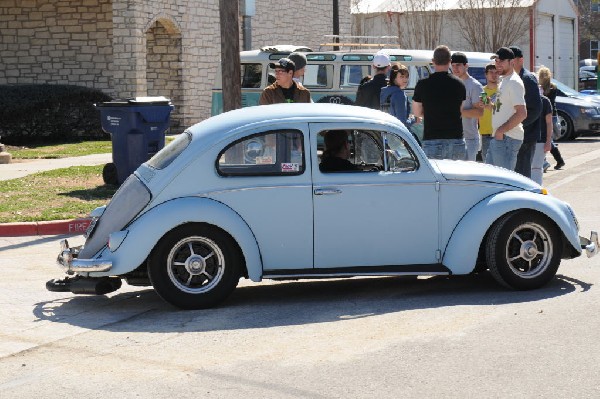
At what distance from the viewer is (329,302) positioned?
840 centimetres

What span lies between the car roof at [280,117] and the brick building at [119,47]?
1783 cm

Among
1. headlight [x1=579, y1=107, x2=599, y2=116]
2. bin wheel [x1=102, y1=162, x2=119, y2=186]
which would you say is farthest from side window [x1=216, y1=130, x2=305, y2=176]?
headlight [x1=579, y1=107, x2=599, y2=116]

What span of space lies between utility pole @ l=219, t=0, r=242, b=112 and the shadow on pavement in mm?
5897

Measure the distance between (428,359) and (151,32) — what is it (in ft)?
74.6

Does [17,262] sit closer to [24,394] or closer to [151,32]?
[24,394]

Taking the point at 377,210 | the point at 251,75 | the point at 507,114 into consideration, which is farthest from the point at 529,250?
the point at 251,75

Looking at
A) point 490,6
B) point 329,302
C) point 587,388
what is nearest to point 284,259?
point 329,302

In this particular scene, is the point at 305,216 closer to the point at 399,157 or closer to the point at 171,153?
the point at 399,157

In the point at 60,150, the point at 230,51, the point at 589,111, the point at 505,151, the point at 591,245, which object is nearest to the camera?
the point at 591,245

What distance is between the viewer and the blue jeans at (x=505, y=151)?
38.0 ft

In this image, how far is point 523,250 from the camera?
8445mm

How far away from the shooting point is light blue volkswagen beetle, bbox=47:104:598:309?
8.06 m

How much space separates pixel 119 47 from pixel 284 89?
50.2 ft

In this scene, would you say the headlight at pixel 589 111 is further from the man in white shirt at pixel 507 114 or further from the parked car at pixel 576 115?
the man in white shirt at pixel 507 114
